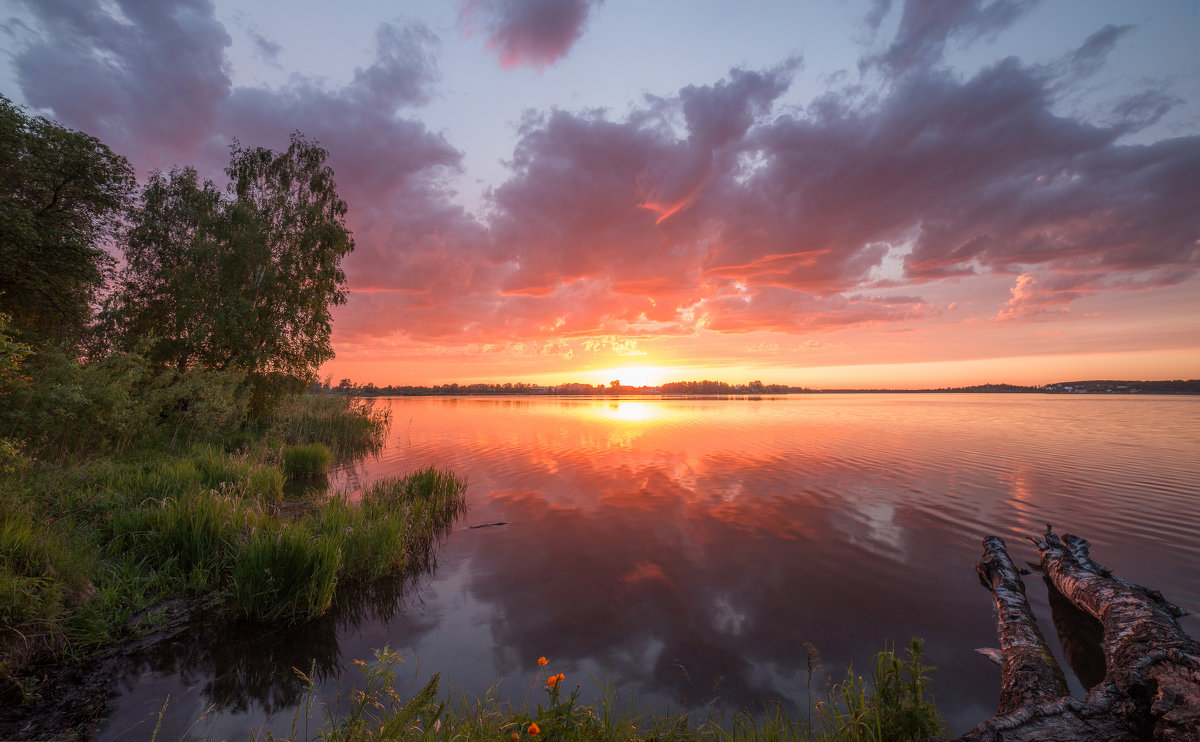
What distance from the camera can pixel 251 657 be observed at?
6160 millimetres

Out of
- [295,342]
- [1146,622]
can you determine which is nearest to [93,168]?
[295,342]

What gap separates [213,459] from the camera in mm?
13734

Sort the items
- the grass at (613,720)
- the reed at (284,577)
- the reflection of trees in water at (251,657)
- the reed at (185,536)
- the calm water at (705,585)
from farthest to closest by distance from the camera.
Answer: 1. the reed at (185,536)
2. the reed at (284,577)
3. the calm water at (705,585)
4. the reflection of trees in water at (251,657)
5. the grass at (613,720)

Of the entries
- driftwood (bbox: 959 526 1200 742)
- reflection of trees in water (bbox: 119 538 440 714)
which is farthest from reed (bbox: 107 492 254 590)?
driftwood (bbox: 959 526 1200 742)

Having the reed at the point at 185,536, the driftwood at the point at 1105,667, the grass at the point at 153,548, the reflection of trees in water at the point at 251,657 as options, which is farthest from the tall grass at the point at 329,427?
the driftwood at the point at 1105,667

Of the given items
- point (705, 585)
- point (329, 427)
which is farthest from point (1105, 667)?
point (329, 427)

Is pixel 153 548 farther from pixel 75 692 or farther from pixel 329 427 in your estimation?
pixel 329 427

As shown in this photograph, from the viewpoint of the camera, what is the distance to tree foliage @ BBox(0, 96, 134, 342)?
20891 mm

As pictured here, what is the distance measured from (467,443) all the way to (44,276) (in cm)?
2367

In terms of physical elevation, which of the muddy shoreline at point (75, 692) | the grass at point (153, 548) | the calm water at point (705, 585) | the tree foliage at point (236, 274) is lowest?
the calm water at point (705, 585)

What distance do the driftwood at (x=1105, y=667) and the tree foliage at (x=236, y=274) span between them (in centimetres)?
3338

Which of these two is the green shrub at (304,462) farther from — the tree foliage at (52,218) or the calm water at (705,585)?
the tree foliage at (52,218)

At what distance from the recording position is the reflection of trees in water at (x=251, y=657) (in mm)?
5496

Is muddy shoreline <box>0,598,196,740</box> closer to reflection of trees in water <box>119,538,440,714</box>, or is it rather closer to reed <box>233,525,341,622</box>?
reflection of trees in water <box>119,538,440,714</box>
